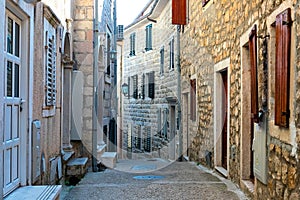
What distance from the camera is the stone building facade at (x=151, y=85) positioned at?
15391 mm

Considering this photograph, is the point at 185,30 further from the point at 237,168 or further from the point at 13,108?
the point at 13,108

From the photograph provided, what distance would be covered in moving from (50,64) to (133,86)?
55.6 feet

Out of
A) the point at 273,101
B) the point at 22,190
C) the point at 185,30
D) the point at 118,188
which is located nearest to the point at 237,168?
the point at 118,188

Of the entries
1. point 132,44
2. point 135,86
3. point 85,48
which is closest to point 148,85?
point 135,86

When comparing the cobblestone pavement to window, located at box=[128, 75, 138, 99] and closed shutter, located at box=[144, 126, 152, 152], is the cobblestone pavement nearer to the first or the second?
closed shutter, located at box=[144, 126, 152, 152]

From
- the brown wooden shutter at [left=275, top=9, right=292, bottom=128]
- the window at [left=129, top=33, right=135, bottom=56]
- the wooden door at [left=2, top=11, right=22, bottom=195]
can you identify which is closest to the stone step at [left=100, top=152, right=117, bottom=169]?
the wooden door at [left=2, top=11, right=22, bottom=195]

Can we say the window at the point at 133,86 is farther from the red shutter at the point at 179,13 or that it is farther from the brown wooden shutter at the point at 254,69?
the brown wooden shutter at the point at 254,69

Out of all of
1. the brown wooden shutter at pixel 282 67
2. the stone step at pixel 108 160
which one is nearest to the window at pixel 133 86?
the stone step at pixel 108 160

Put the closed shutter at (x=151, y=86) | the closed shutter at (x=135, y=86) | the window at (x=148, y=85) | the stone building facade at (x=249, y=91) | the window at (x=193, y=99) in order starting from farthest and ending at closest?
1. the closed shutter at (x=135, y=86)
2. the window at (x=148, y=85)
3. the closed shutter at (x=151, y=86)
4. the window at (x=193, y=99)
5. the stone building facade at (x=249, y=91)

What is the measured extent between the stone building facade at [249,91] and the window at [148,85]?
751 centimetres

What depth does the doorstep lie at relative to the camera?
13.3 ft

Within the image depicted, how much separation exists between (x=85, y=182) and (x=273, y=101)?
3.89 metres

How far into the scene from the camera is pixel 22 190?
443cm

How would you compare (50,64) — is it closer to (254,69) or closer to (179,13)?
(254,69)
